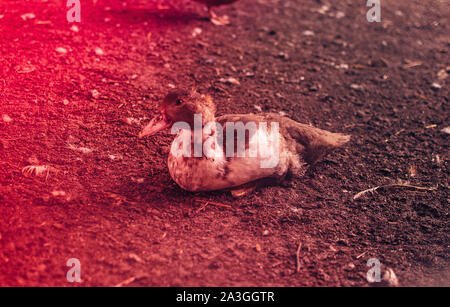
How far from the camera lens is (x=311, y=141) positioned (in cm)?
349

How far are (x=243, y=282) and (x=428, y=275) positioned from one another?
1.28 meters

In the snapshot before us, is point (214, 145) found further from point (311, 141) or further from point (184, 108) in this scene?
point (311, 141)

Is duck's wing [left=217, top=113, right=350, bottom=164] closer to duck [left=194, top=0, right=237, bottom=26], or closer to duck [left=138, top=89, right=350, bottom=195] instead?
duck [left=138, top=89, right=350, bottom=195]

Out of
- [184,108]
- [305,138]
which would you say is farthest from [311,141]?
[184,108]

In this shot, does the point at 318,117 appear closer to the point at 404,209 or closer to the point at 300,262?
the point at 404,209

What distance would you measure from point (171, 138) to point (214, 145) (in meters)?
0.93

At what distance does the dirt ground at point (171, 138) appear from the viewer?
2.72 metres

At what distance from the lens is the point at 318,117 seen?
440 cm

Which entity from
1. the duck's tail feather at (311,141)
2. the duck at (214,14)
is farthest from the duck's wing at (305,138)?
the duck at (214,14)

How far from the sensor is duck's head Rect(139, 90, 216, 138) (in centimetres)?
299

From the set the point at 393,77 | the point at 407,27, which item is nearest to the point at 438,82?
the point at 393,77

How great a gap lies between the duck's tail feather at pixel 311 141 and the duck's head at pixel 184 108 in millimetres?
774

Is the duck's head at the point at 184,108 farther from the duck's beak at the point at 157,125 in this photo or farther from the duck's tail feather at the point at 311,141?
the duck's tail feather at the point at 311,141

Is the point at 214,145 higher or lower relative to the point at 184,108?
lower
